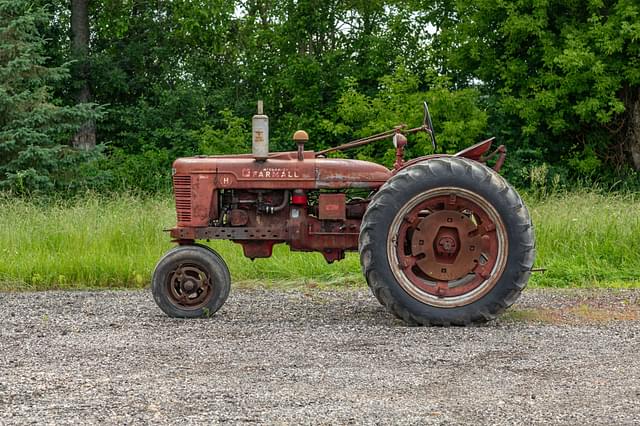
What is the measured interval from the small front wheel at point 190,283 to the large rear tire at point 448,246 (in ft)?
3.78

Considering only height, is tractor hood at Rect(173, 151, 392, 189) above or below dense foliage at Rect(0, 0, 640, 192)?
below

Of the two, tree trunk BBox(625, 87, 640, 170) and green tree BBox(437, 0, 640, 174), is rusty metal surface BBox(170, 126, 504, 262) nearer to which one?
green tree BBox(437, 0, 640, 174)

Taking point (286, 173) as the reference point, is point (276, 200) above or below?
below

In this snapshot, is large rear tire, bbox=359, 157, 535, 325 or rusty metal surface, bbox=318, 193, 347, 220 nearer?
large rear tire, bbox=359, 157, 535, 325

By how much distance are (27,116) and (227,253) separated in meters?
9.61

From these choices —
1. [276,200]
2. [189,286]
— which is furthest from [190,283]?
[276,200]

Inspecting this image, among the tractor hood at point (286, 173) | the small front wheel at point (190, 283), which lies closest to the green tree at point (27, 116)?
the tractor hood at point (286, 173)

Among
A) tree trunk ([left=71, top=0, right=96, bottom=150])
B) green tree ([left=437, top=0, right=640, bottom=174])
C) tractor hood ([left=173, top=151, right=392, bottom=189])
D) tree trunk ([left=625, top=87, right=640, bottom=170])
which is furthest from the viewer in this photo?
tree trunk ([left=71, top=0, right=96, bottom=150])

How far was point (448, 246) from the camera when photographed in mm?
7941

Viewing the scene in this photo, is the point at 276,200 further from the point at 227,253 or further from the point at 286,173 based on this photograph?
the point at 227,253

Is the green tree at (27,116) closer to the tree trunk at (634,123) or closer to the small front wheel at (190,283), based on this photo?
the small front wheel at (190,283)

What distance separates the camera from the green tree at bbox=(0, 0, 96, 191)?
61.6 ft

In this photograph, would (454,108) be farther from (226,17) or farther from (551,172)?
(226,17)

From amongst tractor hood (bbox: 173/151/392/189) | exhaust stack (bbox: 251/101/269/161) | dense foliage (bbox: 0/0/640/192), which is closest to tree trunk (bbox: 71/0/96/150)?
dense foliage (bbox: 0/0/640/192)
